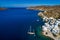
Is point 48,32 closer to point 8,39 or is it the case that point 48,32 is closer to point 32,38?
point 32,38

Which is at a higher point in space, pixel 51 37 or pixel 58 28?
pixel 58 28

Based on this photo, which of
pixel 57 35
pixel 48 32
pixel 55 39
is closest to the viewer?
pixel 55 39

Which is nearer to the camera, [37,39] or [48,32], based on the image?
[37,39]

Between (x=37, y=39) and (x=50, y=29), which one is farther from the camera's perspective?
(x=50, y=29)

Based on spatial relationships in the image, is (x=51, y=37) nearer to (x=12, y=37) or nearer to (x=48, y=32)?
(x=48, y=32)

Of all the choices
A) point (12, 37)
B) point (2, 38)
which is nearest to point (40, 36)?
point (12, 37)

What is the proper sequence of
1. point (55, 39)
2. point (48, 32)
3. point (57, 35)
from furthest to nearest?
point (48, 32), point (57, 35), point (55, 39)

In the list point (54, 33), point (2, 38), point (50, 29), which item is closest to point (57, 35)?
point (54, 33)

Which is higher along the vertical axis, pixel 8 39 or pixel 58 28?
pixel 58 28
